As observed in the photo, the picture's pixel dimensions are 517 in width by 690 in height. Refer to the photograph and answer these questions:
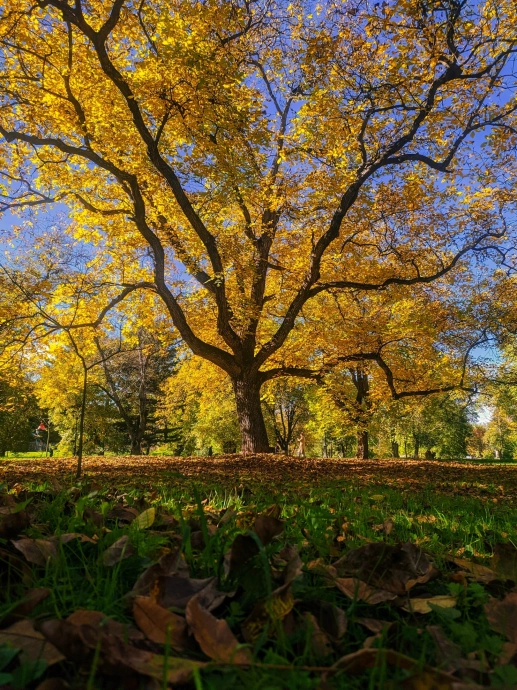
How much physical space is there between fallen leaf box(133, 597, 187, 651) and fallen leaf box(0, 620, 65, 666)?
0.60ft

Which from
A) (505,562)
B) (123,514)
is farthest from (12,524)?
(505,562)

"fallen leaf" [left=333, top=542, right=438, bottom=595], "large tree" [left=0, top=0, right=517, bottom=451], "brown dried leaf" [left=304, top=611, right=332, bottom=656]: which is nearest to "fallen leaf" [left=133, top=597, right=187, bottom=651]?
"brown dried leaf" [left=304, top=611, right=332, bottom=656]

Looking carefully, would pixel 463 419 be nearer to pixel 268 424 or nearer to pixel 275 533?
pixel 268 424

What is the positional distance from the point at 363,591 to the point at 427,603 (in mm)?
172

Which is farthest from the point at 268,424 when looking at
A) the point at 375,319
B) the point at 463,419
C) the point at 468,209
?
the point at 468,209

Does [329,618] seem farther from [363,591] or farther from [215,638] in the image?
[215,638]

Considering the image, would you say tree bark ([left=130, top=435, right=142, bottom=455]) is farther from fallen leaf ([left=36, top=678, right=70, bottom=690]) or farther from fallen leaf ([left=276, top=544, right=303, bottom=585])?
fallen leaf ([left=36, top=678, right=70, bottom=690])

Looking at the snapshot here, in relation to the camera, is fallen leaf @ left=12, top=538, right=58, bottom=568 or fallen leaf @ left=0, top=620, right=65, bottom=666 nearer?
fallen leaf @ left=0, top=620, right=65, bottom=666

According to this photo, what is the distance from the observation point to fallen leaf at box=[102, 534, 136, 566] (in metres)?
1.35

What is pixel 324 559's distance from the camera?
158 centimetres

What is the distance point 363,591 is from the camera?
1284 mm

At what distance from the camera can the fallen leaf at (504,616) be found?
1.09 meters

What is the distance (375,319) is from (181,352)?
923cm

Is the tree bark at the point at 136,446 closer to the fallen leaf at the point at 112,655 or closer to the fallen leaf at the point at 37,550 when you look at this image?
the fallen leaf at the point at 37,550
